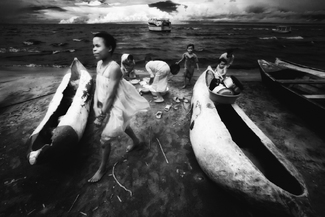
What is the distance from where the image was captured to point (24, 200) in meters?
2.18

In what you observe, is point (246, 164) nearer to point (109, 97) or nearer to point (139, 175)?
point (139, 175)

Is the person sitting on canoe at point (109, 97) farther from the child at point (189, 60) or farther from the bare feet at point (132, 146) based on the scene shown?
the child at point (189, 60)

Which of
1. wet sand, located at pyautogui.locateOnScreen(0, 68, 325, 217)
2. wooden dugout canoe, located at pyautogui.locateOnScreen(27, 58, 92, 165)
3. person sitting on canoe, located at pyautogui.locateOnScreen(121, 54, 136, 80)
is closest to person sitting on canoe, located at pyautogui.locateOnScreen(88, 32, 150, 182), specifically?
wet sand, located at pyautogui.locateOnScreen(0, 68, 325, 217)

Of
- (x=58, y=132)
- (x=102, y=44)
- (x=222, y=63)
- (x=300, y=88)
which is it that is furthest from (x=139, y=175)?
(x=300, y=88)

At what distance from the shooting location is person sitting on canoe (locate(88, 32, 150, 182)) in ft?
6.14

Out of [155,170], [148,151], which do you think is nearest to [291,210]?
[155,170]

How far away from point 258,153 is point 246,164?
1047mm

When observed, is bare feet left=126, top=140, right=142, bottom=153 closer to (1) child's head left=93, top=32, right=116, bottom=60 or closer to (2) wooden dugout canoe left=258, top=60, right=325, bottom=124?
(1) child's head left=93, top=32, right=116, bottom=60

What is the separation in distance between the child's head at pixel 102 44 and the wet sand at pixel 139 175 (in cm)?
211

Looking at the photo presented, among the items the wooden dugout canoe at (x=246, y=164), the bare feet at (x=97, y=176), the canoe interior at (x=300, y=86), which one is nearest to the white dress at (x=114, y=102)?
the bare feet at (x=97, y=176)

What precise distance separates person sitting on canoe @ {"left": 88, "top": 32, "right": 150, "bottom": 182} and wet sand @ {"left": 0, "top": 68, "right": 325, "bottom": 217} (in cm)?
43

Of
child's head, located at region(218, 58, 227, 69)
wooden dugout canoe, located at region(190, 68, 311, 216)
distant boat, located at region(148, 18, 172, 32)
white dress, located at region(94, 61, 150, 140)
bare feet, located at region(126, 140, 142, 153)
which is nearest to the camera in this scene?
wooden dugout canoe, located at region(190, 68, 311, 216)

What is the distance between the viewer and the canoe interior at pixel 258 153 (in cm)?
186

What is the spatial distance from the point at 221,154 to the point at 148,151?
1.62 meters
